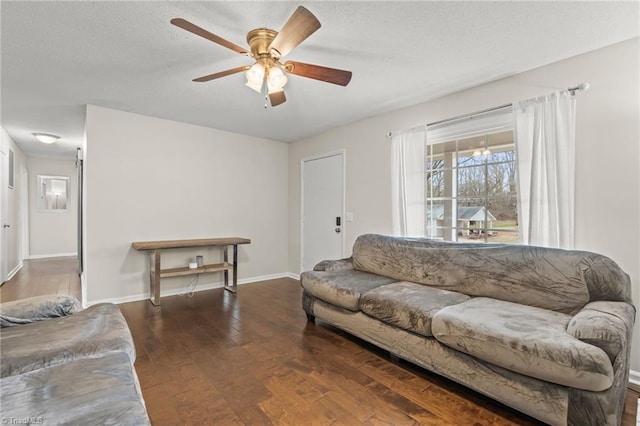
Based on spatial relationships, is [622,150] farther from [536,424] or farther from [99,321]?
[99,321]

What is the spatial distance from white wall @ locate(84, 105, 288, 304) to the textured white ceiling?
52 cm

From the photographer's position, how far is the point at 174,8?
1869 mm

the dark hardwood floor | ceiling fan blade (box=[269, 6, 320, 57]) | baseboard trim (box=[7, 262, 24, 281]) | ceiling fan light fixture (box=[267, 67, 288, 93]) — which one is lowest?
the dark hardwood floor

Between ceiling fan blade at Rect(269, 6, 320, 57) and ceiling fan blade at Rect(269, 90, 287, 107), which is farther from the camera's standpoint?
ceiling fan blade at Rect(269, 90, 287, 107)

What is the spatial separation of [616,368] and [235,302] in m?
3.57

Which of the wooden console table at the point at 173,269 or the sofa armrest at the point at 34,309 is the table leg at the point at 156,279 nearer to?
the wooden console table at the point at 173,269

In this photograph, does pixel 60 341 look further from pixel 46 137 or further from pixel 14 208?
pixel 14 208

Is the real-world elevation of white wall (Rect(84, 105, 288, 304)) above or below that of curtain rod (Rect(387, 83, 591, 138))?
below

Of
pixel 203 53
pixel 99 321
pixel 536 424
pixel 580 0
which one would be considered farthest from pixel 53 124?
pixel 536 424

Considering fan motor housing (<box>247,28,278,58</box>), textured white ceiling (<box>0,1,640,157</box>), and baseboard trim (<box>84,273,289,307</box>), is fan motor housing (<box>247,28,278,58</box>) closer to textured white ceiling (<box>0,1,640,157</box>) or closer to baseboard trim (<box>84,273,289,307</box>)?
textured white ceiling (<box>0,1,640,157</box>)

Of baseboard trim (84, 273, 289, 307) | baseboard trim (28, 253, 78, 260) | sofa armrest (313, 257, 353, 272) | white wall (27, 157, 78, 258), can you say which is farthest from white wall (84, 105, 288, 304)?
baseboard trim (28, 253, 78, 260)

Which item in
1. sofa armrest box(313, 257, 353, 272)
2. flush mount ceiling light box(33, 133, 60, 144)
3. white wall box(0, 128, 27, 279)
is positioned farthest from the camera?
flush mount ceiling light box(33, 133, 60, 144)

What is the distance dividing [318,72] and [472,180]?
2059 mm

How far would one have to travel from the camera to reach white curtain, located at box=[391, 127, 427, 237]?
3.43 meters
